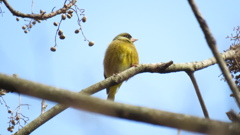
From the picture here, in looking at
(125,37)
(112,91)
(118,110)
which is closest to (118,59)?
(112,91)

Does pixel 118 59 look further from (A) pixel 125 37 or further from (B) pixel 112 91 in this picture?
(A) pixel 125 37

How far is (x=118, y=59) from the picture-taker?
16.8 feet

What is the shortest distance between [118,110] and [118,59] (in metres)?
4.14

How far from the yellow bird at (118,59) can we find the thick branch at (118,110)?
4.07 meters

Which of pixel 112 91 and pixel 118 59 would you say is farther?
pixel 112 91

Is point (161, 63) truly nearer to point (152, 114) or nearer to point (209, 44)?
point (209, 44)

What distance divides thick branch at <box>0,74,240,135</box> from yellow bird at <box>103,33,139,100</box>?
4.07 m

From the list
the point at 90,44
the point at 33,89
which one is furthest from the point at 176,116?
the point at 90,44

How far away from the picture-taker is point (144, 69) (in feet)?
9.87

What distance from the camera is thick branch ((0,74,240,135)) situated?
941 millimetres

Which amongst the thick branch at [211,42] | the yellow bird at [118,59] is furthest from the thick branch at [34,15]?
the yellow bird at [118,59]

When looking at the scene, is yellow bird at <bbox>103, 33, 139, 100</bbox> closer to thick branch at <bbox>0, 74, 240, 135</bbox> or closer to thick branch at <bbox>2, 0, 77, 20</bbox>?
thick branch at <bbox>2, 0, 77, 20</bbox>

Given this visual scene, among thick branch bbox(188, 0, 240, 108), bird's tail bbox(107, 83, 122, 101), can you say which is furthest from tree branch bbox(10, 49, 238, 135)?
bird's tail bbox(107, 83, 122, 101)

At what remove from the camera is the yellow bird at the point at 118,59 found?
16.8ft
